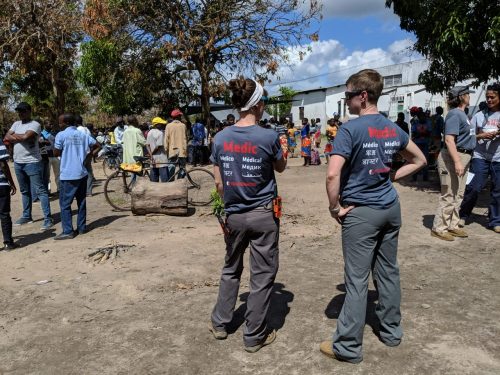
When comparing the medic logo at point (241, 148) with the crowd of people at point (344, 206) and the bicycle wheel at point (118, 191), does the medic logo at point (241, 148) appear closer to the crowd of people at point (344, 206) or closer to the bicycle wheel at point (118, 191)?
the crowd of people at point (344, 206)

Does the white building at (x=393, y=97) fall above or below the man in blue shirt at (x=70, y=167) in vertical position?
above

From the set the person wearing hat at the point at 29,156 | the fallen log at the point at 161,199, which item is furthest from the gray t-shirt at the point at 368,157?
the person wearing hat at the point at 29,156

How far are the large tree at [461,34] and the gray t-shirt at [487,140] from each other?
1.67 meters

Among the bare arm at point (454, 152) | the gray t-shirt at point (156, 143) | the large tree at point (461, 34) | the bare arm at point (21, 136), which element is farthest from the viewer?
the gray t-shirt at point (156, 143)

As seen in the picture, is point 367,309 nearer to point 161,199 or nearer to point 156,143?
point 161,199

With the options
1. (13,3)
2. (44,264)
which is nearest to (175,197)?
(44,264)

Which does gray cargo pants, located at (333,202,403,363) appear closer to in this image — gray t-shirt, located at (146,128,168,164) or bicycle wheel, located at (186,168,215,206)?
bicycle wheel, located at (186,168,215,206)

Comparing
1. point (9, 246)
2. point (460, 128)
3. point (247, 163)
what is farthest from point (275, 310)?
point (9, 246)

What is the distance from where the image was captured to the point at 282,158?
3092 millimetres

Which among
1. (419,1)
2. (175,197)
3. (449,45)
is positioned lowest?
(175,197)

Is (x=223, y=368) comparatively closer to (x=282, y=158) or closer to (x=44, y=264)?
(x=282, y=158)

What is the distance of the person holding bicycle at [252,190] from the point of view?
3.01 meters

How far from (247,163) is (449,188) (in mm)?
3571

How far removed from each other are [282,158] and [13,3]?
45.2 ft
